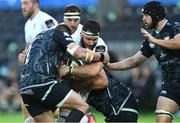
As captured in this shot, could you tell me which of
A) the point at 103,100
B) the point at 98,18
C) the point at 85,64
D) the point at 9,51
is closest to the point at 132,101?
the point at 103,100

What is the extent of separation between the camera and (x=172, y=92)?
11.1 m

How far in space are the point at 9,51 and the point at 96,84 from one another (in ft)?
39.8

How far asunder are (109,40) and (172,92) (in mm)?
11460

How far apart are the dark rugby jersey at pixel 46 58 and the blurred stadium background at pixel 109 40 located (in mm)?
7007

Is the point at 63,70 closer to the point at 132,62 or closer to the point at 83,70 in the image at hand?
the point at 83,70

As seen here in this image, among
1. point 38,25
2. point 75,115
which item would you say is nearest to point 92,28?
point 75,115

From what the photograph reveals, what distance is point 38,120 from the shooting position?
1045cm

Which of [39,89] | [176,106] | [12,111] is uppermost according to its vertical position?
[39,89]

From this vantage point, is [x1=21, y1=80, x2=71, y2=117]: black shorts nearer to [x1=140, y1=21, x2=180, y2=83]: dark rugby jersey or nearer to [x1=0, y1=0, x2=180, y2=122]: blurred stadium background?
[x1=140, y1=21, x2=180, y2=83]: dark rugby jersey

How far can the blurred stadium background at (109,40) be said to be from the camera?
19.1 metres

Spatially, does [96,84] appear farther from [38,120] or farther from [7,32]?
[7,32]

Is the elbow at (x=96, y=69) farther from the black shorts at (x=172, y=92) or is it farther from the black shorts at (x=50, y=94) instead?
the black shorts at (x=172, y=92)

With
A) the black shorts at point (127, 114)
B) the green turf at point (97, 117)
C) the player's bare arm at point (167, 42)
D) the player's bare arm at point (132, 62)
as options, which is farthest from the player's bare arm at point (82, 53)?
the green turf at point (97, 117)

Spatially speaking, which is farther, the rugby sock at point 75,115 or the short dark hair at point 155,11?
the short dark hair at point 155,11
